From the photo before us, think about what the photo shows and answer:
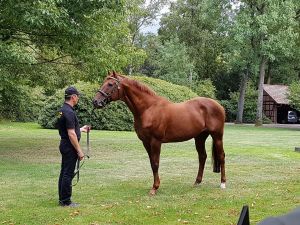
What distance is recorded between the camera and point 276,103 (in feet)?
186

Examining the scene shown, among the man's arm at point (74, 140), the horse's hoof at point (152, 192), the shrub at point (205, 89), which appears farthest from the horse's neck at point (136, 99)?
the shrub at point (205, 89)

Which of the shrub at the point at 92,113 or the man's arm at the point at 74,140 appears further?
the shrub at the point at 92,113

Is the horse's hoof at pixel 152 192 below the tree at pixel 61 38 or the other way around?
below

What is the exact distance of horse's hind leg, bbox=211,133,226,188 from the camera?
996 centimetres

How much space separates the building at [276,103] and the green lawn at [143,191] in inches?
1638

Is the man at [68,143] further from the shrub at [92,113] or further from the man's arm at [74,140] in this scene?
the shrub at [92,113]

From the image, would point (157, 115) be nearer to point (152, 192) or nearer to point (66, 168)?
point (152, 192)

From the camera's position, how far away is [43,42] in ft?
55.4

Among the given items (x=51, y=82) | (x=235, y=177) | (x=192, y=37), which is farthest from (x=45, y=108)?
(x=192, y=37)

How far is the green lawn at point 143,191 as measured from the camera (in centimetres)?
725

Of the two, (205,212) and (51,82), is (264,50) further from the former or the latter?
(205,212)

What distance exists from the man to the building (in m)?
50.6

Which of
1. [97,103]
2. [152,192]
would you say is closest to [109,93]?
[97,103]

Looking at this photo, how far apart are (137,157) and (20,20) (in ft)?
19.4
